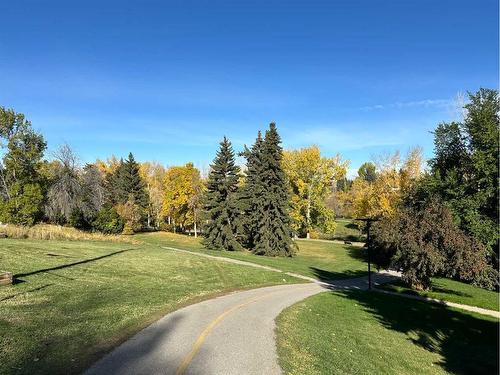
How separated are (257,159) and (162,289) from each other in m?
28.6

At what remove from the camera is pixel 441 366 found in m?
12.0

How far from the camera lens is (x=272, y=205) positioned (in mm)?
42344

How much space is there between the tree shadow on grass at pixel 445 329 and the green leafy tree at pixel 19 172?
3277 cm

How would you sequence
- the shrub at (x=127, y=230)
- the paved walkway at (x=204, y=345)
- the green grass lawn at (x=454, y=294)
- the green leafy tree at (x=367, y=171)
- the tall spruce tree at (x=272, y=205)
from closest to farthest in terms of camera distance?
the paved walkway at (x=204, y=345)
the green grass lawn at (x=454, y=294)
the tall spruce tree at (x=272, y=205)
the shrub at (x=127, y=230)
the green leafy tree at (x=367, y=171)

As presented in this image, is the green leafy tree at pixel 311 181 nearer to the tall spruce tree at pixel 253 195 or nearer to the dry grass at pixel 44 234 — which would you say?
the tall spruce tree at pixel 253 195

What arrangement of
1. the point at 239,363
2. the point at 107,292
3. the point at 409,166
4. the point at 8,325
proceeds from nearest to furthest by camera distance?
the point at 239,363
the point at 8,325
the point at 107,292
the point at 409,166

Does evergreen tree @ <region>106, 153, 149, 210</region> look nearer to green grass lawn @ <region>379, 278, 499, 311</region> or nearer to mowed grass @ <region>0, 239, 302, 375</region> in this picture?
mowed grass @ <region>0, 239, 302, 375</region>

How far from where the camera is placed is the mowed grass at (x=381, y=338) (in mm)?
10602

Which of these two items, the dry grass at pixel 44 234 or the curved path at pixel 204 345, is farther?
the dry grass at pixel 44 234

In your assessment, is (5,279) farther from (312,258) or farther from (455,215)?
(312,258)

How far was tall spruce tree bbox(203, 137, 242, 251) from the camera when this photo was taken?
4322 cm

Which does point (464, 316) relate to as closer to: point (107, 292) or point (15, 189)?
point (107, 292)

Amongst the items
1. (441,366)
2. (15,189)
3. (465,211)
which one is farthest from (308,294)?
(15,189)

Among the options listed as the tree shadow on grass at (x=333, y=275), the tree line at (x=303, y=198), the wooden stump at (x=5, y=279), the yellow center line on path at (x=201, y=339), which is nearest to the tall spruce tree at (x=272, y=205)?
the tree line at (x=303, y=198)
